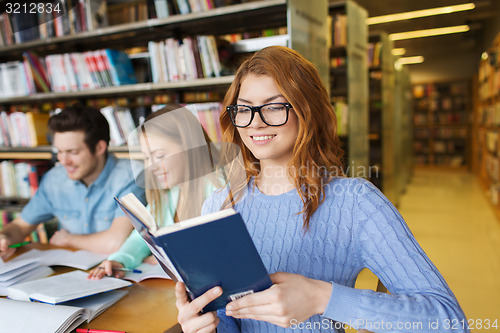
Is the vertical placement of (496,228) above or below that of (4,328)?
below

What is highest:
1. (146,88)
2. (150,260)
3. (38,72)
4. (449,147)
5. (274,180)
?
(38,72)

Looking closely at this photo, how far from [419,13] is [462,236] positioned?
13.3 ft

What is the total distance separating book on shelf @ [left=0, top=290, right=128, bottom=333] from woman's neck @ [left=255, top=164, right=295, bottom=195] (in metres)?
0.60

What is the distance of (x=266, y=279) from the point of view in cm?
71

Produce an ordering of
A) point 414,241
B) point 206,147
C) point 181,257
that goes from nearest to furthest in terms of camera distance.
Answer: point 181,257, point 414,241, point 206,147

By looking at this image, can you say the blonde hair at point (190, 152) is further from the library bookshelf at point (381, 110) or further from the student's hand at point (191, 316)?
the library bookshelf at point (381, 110)

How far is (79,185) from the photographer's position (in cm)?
218

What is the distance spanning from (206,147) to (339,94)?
11.4ft

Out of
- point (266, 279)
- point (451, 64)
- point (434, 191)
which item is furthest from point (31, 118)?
point (451, 64)

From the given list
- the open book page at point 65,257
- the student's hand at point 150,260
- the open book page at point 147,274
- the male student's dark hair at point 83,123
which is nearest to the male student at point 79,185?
the male student's dark hair at point 83,123

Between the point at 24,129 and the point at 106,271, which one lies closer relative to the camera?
the point at 106,271

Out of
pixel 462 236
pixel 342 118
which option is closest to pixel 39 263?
pixel 342 118

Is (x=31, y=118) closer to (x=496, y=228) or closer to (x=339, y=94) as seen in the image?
(x=339, y=94)

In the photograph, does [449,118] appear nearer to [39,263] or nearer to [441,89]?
[441,89]
